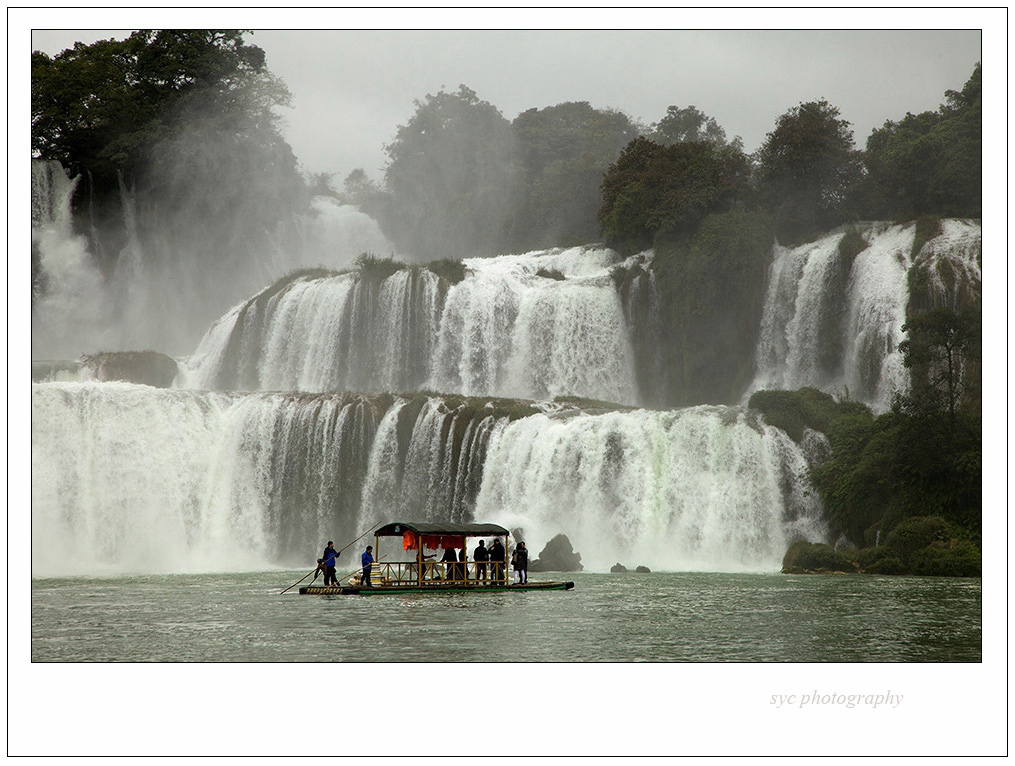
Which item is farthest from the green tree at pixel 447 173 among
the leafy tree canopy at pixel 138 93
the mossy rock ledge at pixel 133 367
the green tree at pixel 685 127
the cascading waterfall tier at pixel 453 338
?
the mossy rock ledge at pixel 133 367

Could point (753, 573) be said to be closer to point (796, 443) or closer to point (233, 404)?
point (796, 443)

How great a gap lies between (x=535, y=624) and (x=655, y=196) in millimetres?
31039

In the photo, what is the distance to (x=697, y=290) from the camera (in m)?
44.4

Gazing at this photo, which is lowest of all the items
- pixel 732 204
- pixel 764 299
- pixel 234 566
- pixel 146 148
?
pixel 234 566

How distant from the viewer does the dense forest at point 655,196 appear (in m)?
30.8

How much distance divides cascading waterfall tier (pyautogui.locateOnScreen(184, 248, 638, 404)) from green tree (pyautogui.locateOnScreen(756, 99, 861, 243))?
24.7 feet

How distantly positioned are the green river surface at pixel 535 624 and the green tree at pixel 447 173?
43.1m

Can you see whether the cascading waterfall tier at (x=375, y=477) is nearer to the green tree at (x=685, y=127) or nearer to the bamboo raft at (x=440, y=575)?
the bamboo raft at (x=440, y=575)

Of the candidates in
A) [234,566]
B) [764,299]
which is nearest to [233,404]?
[234,566]

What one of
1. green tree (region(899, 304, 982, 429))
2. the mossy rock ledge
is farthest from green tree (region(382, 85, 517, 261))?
green tree (region(899, 304, 982, 429))

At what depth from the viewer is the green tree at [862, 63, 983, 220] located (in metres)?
A: 40.0

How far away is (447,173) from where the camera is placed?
68.9 metres

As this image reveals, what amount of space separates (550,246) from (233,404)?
29.1 metres
